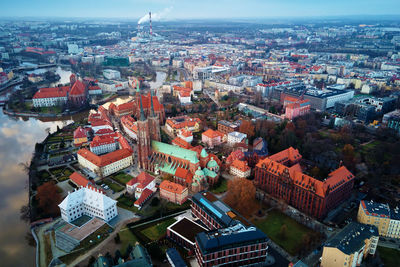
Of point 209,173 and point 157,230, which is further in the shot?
point 209,173

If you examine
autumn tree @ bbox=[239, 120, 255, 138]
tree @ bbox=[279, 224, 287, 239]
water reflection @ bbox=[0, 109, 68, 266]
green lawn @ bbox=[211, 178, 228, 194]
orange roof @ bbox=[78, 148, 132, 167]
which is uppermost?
autumn tree @ bbox=[239, 120, 255, 138]

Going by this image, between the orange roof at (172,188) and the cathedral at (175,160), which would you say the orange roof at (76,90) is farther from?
the orange roof at (172,188)

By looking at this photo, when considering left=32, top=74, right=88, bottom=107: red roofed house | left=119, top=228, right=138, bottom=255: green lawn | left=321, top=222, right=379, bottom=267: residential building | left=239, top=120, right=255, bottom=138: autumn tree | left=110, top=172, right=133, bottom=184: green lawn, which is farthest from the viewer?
left=32, top=74, right=88, bottom=107: red roofed house

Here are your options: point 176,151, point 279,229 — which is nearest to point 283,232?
point 279,229

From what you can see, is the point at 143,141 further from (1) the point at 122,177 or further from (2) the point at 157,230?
(2) the point at 157,230

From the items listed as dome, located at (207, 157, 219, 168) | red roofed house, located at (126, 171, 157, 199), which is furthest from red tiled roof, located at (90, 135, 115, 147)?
dome, located at (207, 157, 219, 168)

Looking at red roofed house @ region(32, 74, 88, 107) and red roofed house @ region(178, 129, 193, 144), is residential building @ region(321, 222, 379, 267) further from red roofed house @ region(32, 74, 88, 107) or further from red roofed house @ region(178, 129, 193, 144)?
red roofed house @ region(32, 74, 88, 107)
